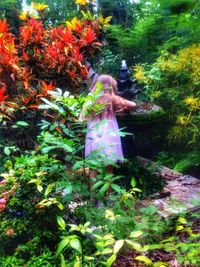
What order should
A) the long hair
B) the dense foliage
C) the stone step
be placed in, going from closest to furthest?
the dense foliage → the stone step → the long hair

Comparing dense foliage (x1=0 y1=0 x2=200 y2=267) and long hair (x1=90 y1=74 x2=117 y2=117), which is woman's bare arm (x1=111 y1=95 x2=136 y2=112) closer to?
long hair (x1=90 y1=74 x2=117 y2=117)

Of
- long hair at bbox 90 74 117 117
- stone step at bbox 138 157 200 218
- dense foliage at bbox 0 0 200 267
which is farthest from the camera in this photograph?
long hair at bbox 90 74 117 117

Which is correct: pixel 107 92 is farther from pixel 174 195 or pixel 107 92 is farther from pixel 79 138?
pixel 174 195

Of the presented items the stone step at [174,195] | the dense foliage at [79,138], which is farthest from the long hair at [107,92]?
the stone step at [174,195]

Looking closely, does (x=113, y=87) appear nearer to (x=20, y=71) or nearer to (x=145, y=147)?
→ (x=20, y=71)

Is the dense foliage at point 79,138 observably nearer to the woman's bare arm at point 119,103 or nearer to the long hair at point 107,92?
the long hair at point 107,92

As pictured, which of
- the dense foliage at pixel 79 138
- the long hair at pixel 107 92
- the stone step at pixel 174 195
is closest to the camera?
the dense foliage at pixel 79 138

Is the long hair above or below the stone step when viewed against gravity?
above

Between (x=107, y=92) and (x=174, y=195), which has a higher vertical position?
(x=107, y=92)

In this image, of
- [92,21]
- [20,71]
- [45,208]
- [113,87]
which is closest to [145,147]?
[113,87]

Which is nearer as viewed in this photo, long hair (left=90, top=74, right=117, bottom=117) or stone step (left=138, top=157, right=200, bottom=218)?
stone step (left=138, top=157, right=200, bottom=218)

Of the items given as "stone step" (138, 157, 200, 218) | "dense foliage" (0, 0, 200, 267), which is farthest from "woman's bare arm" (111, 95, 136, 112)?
"stone step" (138, 157, 200, 218)

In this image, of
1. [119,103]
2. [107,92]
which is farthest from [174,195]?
[107,92]

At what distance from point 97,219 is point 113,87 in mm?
2126
